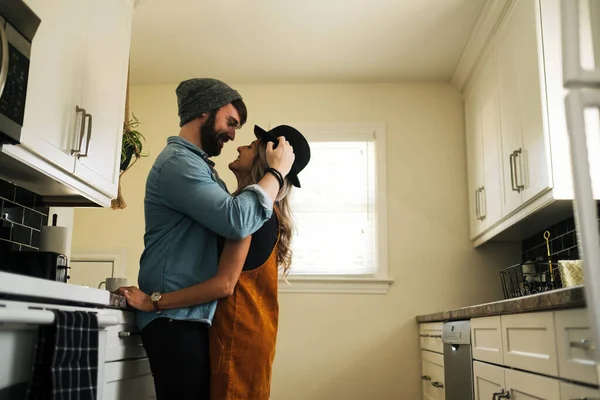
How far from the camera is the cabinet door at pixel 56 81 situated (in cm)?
199

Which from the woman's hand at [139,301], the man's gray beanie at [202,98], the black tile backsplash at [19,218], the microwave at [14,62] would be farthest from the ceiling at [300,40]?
the woman's hand at [139,301]

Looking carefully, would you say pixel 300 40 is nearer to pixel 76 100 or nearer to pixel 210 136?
pixel 76 100

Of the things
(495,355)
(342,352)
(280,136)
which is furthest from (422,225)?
(280,136)

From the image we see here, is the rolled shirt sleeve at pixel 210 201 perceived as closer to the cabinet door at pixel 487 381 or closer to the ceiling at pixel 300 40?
the cabinet door at pixel 487 381

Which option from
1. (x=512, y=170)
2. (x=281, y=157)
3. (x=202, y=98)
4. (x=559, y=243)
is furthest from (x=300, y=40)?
(x=281, y=157)

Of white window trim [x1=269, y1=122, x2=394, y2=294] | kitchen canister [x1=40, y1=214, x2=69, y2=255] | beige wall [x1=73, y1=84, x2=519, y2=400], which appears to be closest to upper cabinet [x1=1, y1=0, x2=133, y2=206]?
kitchen canister [x1=40, y1=214, x2=69, y2=255]

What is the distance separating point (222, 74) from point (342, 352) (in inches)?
77.0

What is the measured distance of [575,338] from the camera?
4.62ft

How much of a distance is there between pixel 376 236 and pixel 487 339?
5.84 ft

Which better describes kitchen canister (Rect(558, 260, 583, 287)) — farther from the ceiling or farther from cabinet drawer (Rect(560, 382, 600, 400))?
the ceiling

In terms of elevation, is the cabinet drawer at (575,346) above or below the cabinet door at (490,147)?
below

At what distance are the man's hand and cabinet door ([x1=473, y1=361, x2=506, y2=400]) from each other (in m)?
0.99

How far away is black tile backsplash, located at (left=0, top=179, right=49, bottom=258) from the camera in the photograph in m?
2.41

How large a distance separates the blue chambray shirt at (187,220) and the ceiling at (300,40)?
5.94ft
